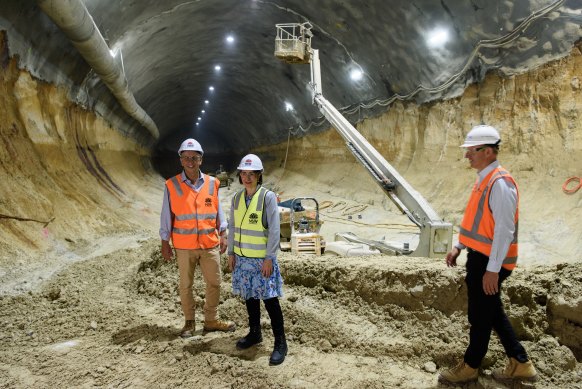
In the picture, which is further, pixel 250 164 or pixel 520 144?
pixel 520 144

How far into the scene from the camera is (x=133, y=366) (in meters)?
3.22

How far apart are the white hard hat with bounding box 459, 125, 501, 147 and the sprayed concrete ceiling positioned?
6521 millimetres

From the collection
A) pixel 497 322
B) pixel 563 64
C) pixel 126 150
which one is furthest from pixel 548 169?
pixel 126 150

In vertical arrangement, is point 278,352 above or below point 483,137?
below

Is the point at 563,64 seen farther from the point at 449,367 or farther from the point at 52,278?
the point at 52,278

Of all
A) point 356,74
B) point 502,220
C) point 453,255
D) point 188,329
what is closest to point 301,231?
point 188,329

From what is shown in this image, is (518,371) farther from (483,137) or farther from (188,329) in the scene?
(188,329)

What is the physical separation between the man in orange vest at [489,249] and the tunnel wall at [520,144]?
431 centimetres

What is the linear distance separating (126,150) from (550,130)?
15.5m

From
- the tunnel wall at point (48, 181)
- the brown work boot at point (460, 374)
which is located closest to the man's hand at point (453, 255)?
the brown work boot at point (460, 374)

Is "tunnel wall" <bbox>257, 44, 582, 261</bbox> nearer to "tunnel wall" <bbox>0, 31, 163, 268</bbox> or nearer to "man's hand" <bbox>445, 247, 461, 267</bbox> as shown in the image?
"man's hand" <bbox>445, 247, 461, 267</bbox>

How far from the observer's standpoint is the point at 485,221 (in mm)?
2475

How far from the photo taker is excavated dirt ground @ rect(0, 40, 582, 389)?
3059mm

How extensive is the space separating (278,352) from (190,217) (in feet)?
4.73
